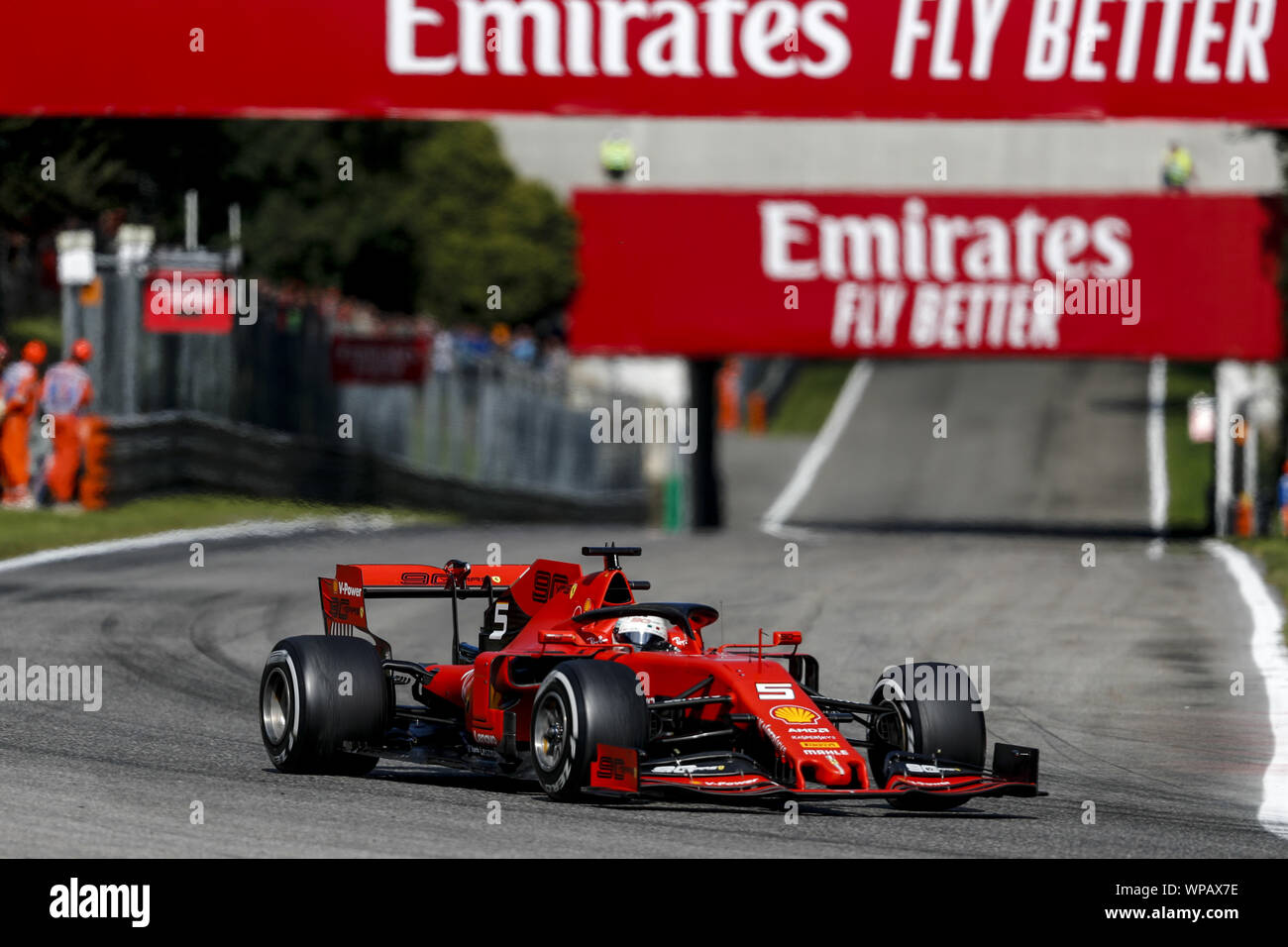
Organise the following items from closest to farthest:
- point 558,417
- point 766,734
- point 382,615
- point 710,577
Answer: point 766,734, point 382,615, point 710,577, point 558,417

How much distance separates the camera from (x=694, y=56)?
21438 millimetres

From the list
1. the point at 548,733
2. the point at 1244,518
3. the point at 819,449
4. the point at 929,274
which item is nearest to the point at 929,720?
the point at 548,733

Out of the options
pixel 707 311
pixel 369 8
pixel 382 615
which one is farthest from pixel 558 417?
pixel 382 615

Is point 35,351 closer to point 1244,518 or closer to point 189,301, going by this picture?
point 189,301

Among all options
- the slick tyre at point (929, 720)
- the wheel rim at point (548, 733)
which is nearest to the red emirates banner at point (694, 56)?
the slick tyre at point (929, 720)

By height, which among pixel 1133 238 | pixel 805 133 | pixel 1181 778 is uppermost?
pixel 805 133

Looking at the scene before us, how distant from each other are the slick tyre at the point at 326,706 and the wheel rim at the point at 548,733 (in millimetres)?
1015

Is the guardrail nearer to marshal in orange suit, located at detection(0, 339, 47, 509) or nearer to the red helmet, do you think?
marshal in orange suit, located at detection(0, 339, 47, 509)

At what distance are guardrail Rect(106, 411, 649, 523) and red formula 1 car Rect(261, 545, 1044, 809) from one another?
14498mm

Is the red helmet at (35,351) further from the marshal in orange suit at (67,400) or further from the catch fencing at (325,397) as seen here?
the catch fencing at (325,397)

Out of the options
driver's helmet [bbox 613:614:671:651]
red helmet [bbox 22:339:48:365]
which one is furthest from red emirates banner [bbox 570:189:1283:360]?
driver's helmet [bbox 613:614:671:651]

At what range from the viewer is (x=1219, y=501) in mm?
34344
